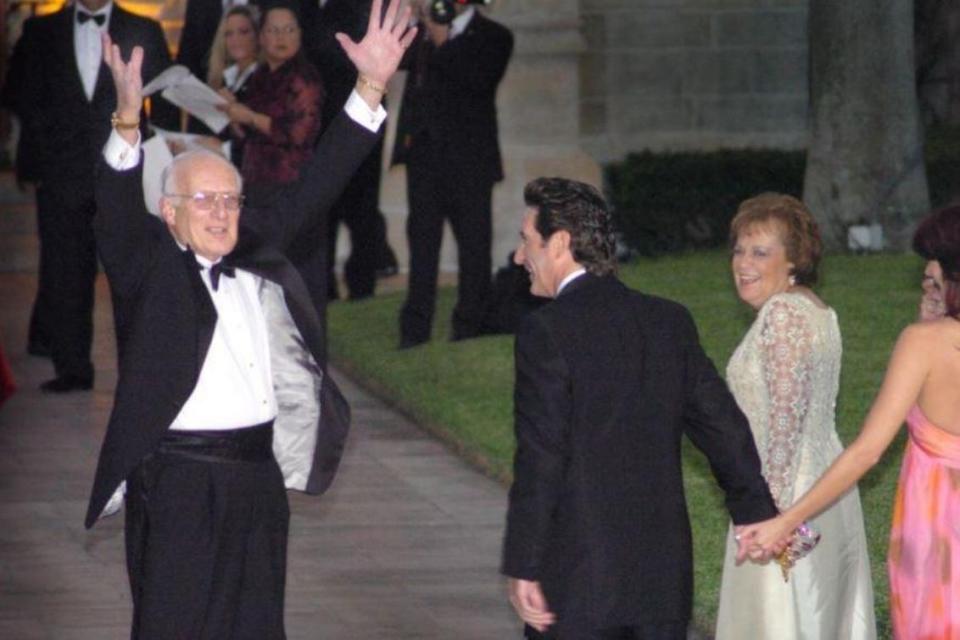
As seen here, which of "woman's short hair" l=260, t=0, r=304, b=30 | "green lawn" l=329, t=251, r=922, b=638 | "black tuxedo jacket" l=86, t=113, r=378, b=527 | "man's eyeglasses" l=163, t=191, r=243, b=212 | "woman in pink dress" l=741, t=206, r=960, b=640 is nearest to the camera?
"woman in pink dress" l=741, t=206, r=960, b=640

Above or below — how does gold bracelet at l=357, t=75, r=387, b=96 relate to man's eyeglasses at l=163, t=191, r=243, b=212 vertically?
above

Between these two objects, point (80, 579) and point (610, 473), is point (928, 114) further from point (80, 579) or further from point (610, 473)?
point (610, 473)

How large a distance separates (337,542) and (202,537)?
3.08 m

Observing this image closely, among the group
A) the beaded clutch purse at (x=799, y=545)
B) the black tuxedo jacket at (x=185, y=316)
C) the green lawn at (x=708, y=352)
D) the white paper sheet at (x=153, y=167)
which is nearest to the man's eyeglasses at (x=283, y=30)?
the green lawn at (x=708, y=352)

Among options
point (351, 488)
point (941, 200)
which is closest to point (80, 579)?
point (351, 488)

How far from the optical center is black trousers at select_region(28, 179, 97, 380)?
1157cm

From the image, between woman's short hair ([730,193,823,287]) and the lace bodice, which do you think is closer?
the lace bodice

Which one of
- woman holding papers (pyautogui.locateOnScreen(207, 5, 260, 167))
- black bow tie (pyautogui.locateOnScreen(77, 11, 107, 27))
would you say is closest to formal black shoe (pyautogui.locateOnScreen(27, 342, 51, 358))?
woman holding papers (pyautogui.locateOnScreen(207, 5, 260, 167))

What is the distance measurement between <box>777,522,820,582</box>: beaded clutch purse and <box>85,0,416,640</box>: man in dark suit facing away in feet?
4.40

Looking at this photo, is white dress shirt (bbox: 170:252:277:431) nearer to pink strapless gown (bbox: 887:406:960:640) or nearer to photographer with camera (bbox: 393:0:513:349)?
pink strapless gown (bbox: 887:406:960:640)

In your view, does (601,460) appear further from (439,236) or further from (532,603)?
(439,236)

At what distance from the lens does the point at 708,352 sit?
11391mm

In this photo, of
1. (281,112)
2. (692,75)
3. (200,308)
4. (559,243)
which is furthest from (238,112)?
(692,75)

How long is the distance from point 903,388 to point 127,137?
2.12 meters
